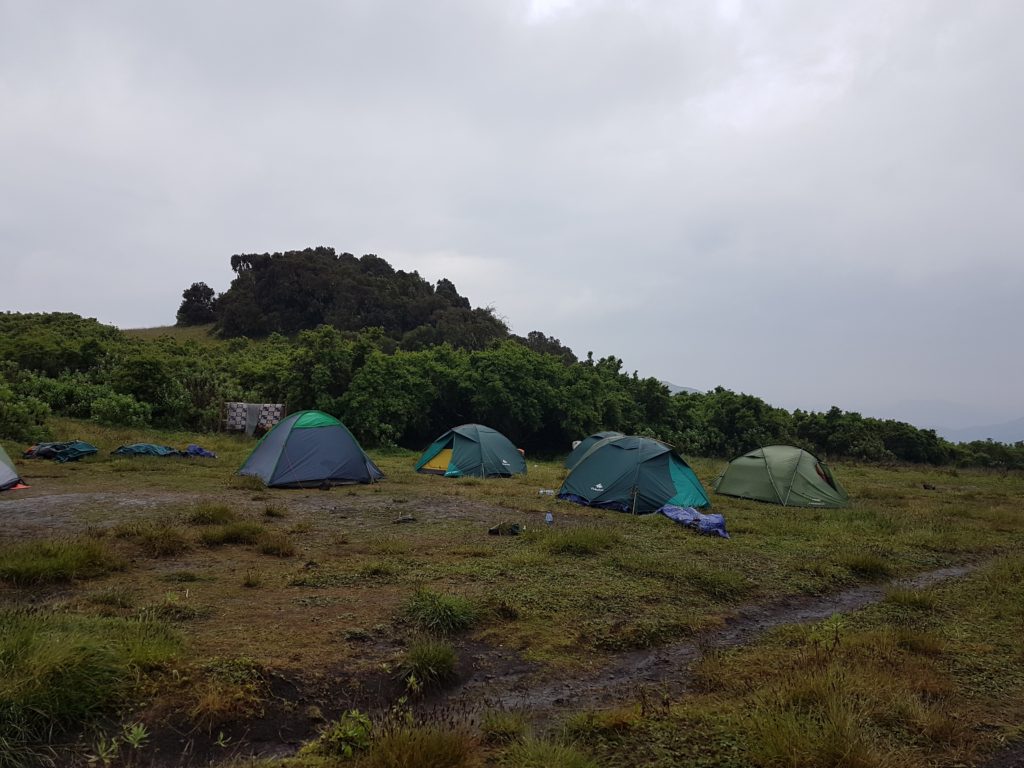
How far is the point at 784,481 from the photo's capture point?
50.9 feet

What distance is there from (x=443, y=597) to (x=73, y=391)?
81.2ft

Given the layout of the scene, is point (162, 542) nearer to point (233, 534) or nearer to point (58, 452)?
point (233, 534)

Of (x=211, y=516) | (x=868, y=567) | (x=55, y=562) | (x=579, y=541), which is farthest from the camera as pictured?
(x=211, y=516)

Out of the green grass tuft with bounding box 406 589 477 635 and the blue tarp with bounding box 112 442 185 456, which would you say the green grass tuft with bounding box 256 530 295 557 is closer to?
the green grass tuft with bounding box 406 589 477 635

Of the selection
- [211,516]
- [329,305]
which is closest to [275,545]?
[211,516]

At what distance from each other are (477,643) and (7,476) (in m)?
11.8

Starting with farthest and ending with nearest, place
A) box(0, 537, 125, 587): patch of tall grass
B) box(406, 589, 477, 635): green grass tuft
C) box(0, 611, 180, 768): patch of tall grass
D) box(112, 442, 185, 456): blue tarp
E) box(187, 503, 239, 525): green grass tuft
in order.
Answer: box(112, 442, 185, 456): blue tarp, box(187, 503, 239, 525): green grass tuft, box(0, 537, 125, 587): patch of tall grass, box(406, 589, 477, 635): green grass tuft, box(0, 611, 180, 768): patch of tall grass

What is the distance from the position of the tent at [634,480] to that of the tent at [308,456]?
5.73m

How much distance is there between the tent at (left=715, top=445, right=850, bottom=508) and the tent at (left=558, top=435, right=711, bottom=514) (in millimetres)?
2522

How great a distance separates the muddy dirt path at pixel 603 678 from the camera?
4.52 meters

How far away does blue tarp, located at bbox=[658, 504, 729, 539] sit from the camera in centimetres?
1094

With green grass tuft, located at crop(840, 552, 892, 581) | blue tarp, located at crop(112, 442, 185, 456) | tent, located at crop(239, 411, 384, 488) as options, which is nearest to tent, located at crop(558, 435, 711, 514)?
green grass tuft, located at crop(840, 552, 892, 581)

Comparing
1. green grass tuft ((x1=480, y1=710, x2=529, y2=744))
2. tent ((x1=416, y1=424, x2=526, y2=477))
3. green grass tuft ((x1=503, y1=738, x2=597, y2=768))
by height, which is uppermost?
tent ((x1=416, y1=424, x2=526, y2=477))

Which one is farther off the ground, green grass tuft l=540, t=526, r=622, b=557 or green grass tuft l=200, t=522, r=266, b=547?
green grass tuft l=540, t=526, r=622, b=557
